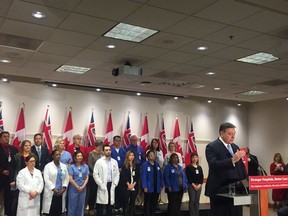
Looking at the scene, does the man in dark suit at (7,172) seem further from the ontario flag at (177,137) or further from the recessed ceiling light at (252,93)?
the recessed ceiling light at (252,93)

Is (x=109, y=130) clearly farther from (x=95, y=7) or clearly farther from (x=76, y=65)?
(x=95, y=7)

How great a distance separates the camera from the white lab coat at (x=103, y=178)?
6594 millimetres

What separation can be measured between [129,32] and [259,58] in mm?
2509

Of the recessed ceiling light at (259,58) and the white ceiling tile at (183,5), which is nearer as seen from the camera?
the white ceiling tile at (183,5)

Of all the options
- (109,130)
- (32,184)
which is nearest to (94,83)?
(109,130)

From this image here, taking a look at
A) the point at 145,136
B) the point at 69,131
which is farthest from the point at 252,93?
the point at 69,131

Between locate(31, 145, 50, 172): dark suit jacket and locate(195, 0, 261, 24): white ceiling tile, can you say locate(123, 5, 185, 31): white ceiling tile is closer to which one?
locate(195, 0, 261, 24): white ceiling tile

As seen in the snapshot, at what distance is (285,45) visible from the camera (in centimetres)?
456

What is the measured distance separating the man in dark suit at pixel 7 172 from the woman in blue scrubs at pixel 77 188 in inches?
45.2

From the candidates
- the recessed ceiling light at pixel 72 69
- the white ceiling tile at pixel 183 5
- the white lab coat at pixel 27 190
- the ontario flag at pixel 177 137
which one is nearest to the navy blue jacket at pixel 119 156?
the ontario flag at pixel 177 137

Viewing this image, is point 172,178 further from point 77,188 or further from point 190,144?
point 190,144

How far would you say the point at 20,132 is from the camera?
7.64m

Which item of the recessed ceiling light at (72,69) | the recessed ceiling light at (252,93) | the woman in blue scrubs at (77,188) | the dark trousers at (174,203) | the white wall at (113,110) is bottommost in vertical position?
the dark trousers at (174,203)

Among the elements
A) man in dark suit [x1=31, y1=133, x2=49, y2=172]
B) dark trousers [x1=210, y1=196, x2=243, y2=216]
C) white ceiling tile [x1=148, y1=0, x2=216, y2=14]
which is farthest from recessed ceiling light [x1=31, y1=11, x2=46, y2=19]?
man in dark suit [x1=31, y1=133, x2=49, y2=172]
